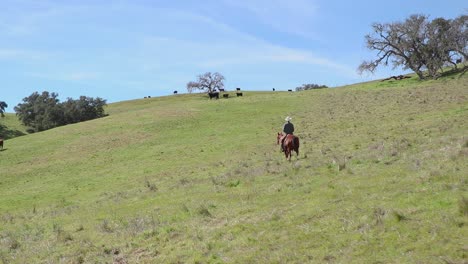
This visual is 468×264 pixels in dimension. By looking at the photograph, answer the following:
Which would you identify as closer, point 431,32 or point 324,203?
point 324,203

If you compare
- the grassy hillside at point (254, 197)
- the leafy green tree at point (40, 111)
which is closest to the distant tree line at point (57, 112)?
the leafy green tree at point (40, 111)

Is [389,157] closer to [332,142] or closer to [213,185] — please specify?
[213,185]

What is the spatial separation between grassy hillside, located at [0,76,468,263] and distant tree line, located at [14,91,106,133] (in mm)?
46510

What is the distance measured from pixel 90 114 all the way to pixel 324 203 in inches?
3324

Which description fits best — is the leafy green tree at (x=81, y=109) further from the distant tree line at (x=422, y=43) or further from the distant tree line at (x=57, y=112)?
the distant tree line at (x=422, y=43)

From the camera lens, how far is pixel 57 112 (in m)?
91.1

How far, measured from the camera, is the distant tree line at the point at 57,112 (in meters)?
90.8

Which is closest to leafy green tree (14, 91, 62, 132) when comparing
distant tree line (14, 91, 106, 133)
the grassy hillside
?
distant tree line (14, 91, 106, 133)

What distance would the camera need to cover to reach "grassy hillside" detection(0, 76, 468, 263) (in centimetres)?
1107

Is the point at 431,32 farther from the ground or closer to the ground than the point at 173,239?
farther from the ground

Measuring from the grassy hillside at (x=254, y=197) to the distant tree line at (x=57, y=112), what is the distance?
153ft

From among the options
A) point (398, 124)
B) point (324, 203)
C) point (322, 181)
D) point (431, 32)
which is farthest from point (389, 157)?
point (431, 32)

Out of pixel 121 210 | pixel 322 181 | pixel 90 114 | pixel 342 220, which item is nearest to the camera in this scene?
pixel 342 220

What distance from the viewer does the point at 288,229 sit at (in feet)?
41.0
